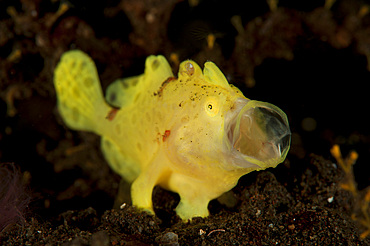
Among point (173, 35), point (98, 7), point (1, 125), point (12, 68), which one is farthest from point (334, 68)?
point (1, 125)

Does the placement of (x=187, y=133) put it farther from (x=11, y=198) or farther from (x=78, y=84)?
(x=78, y=84)

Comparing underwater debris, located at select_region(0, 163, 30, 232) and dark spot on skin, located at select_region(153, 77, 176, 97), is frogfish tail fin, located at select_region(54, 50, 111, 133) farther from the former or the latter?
dark spot on skin, located at select_region(153, 77, 176, 97)

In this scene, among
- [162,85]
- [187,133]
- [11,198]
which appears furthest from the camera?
[162,85]

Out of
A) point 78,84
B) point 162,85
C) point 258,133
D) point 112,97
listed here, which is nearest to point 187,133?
point 258,133

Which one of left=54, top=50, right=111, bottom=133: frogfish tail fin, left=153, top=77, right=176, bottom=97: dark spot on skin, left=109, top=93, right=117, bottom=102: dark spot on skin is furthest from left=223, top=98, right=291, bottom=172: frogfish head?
left=54, top=50, right=111, bottom=133: frogfish tail fin

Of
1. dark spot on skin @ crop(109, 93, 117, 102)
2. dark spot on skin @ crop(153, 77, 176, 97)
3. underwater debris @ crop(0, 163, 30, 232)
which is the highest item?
dark spot on skin @ crop(153, 77, 176, 97)

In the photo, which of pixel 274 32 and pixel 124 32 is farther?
pixel 124 32

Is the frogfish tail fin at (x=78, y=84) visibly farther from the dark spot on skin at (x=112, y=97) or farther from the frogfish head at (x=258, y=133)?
the frogfish head at (x=258, y=133)

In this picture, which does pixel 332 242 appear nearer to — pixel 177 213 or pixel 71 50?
pixel 177 213
